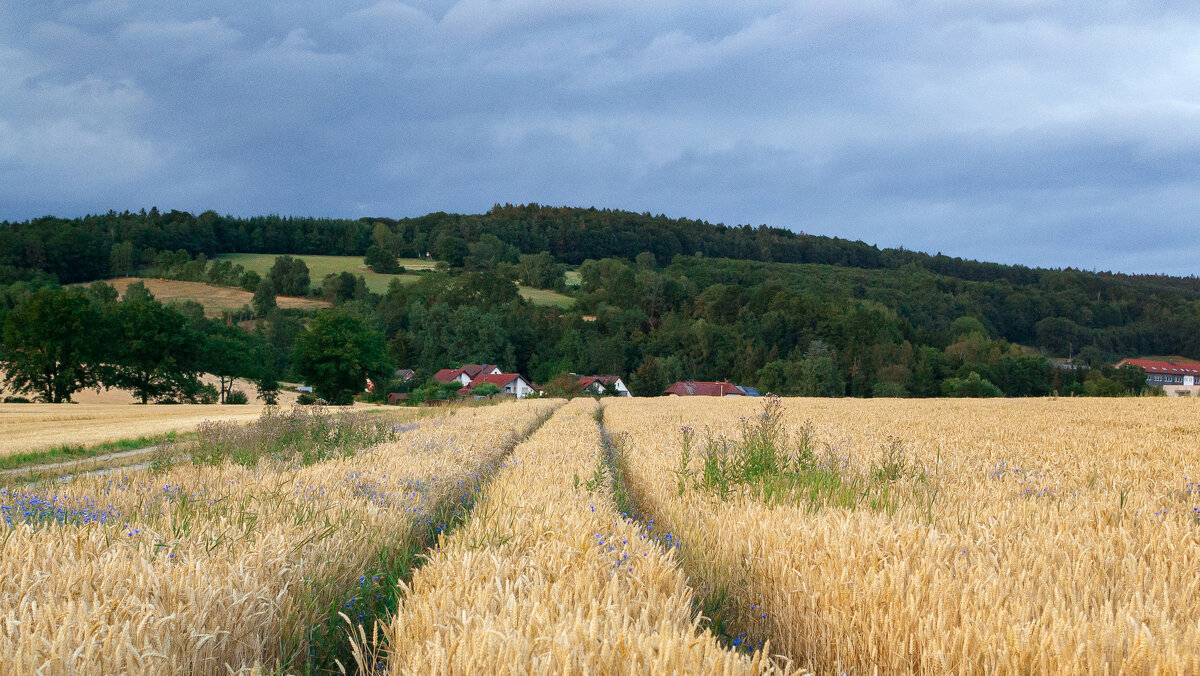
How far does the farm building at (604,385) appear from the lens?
98000 millimetres

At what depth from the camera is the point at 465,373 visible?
98312 millimetres

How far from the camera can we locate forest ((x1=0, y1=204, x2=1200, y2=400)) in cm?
6775

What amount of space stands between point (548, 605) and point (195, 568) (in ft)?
6.43

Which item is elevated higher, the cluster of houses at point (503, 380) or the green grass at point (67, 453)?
the green grass at point (67, 453)

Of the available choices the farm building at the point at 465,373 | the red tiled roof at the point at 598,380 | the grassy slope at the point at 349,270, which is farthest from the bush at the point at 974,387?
the grassy slope at the point at 349,270

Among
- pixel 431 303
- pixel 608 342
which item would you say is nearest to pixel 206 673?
pixel 608 342

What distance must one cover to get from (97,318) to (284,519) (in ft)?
236

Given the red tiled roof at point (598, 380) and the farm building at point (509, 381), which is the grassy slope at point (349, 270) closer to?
the red tiled roof at point (598, 380)

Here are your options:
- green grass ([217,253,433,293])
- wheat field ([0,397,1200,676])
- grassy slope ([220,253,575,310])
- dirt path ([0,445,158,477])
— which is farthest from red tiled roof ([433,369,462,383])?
wheat field ([0,397,1200,676])

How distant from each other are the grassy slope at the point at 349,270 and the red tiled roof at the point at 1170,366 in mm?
97283

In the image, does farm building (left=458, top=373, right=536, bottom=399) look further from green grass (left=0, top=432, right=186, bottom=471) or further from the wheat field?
the wheat field

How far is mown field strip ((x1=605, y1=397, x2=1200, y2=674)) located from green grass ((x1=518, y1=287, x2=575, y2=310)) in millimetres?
123188

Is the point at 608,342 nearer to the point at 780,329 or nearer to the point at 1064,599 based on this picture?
the point at 780,329

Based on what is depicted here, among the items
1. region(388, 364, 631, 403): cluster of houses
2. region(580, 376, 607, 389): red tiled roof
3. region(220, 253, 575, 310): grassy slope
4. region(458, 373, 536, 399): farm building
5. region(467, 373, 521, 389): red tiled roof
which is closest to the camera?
region(467, 373, 521, 389): red tiled roof
